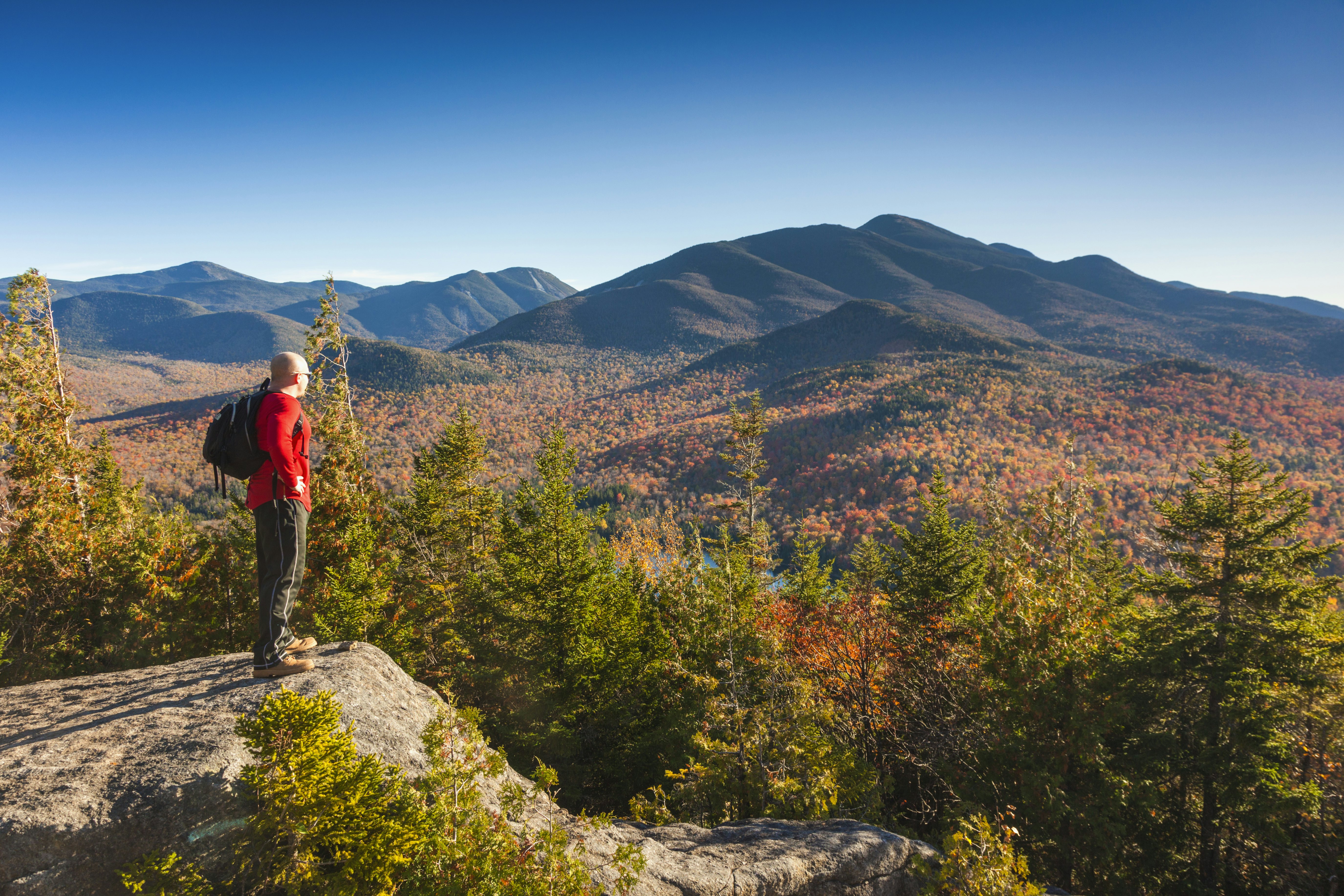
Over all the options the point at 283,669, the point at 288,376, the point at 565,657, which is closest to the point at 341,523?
the point at 565,657

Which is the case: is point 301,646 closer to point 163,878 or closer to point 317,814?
point 163,878

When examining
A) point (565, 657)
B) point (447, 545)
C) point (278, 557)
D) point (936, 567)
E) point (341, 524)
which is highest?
point (278, 557)

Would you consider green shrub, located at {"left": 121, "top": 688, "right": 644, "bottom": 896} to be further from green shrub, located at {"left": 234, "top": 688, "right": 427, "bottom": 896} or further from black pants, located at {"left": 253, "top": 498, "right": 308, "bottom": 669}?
black pants, located at {"left": 253, "top": 498, "right": 308, "bottom": 669}

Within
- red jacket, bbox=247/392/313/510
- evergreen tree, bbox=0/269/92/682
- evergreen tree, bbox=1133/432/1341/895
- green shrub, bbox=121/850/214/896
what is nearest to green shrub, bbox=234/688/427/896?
green shrub, bbox=121/850/214/896

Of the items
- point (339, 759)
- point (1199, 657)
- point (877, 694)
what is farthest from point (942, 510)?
point (339, 759)

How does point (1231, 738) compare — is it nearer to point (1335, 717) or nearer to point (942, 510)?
point (1335, 717)

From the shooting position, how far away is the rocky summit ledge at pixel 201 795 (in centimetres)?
353

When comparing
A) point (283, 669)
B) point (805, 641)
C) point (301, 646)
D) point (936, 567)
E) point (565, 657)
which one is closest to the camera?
point (283, 669)

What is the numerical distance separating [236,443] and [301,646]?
8.02ft

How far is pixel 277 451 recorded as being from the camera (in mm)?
4895

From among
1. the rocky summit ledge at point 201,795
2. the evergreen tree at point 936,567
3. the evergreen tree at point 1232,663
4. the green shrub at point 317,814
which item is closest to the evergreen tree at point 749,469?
the evergreen tree at point 936,567

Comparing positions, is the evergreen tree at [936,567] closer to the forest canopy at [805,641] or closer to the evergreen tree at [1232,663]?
the forest canopy at [805,641]

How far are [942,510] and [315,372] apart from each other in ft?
56.0

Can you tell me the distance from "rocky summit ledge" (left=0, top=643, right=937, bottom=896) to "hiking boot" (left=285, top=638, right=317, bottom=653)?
17 centimetres
